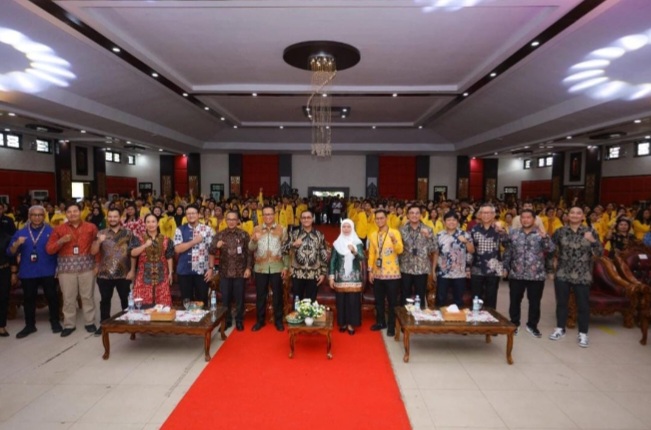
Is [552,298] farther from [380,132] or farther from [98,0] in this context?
[380,132]

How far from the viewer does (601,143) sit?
15867mm

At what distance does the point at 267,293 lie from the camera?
191 inches

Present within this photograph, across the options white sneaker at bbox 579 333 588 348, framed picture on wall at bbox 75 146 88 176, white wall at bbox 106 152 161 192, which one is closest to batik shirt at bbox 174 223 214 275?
white sneaker at bbox 579 333 588 348

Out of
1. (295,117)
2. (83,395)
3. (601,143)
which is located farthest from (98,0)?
(601,143)

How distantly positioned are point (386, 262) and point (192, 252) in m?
2.37

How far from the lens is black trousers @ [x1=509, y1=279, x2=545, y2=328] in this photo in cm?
457

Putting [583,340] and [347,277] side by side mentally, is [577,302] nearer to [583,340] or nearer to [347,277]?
[583,340]

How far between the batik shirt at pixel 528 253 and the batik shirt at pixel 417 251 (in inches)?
38.8

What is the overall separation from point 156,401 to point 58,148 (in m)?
15.9

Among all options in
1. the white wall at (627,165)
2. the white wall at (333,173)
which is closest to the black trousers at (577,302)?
the white wall at (627,165)

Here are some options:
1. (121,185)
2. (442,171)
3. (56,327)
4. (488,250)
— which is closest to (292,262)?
(488,250)

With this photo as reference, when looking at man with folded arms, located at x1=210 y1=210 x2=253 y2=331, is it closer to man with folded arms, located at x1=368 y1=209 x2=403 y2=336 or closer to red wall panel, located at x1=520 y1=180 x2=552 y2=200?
man with folded arms, located at x1=368 y1=209 x2=403 y2=336

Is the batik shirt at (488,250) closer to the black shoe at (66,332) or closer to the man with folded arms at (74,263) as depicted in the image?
the man with folded arms at (74,263)

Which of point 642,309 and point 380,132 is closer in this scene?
point 642,309
